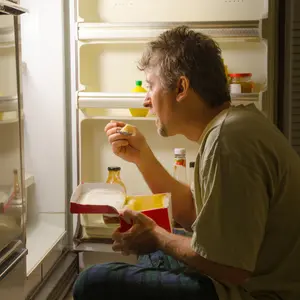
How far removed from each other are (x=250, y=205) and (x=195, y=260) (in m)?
0.17

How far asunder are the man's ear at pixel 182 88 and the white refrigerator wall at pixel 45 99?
2.97 feet

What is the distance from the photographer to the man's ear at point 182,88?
1.25 metres

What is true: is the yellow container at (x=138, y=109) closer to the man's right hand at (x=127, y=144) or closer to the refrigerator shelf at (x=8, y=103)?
the man's right hand at (x=127, y=144)

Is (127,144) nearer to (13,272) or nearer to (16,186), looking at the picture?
(16,186)

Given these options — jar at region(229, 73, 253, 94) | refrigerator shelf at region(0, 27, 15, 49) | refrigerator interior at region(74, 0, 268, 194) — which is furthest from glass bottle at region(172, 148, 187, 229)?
refrigerator shelf at region(0, 27, 15, 49)

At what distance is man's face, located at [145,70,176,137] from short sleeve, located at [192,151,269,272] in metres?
0.28

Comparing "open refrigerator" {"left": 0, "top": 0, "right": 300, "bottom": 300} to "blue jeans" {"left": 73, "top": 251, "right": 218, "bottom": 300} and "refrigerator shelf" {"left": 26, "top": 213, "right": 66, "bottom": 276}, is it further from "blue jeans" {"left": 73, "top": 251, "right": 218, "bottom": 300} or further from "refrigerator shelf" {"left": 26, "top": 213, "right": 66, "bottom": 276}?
"blue jeans" {"left": 73, "top": 251, "right": 218, "bottom": 300}

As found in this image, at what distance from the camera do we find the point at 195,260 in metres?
1.10

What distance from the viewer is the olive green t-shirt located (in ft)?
3.44

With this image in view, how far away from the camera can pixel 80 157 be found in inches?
82.0

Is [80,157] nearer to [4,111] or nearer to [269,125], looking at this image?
[4,111]

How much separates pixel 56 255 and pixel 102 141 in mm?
488

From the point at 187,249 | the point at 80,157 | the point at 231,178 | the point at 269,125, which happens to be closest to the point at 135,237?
the point at 187,249

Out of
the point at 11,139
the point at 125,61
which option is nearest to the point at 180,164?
the point at 125,61
